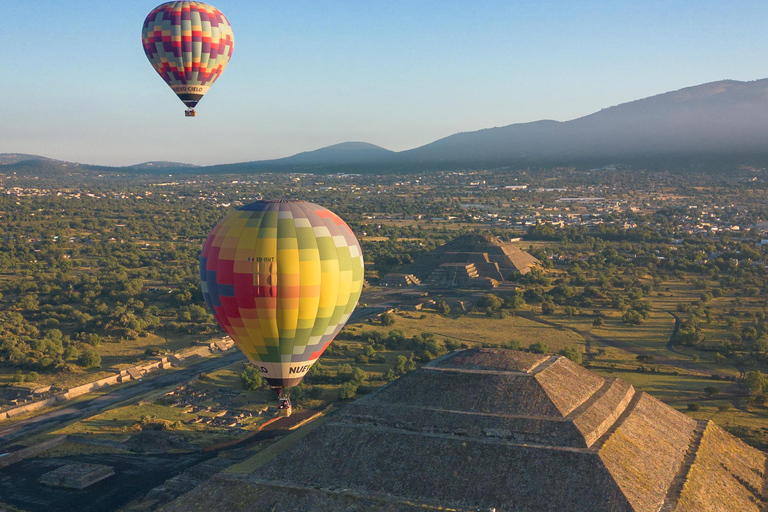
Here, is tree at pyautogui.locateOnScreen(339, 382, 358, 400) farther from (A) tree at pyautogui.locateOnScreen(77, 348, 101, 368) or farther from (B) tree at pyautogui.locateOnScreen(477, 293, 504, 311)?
(B) tree at pyautogui.locateOnScreen(477, 293, 504, 311)

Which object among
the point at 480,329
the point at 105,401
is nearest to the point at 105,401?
the point at 105,401

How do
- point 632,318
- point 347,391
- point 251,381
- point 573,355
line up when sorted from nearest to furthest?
point 347,391, point 251,381, point 573,355, point 632,318

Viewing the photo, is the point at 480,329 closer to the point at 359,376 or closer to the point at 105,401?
the point at 359,376

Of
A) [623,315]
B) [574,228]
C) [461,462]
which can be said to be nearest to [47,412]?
[461,462]

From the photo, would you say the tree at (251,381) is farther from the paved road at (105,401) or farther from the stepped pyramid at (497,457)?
the stepped pyramid at (497,457)

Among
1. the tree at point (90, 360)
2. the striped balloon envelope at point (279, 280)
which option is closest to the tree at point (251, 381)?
the tree at point (90, 360)

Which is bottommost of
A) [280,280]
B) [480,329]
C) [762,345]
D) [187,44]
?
[480,329]
